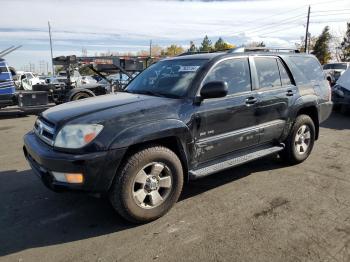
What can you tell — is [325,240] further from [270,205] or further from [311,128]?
[311,128]

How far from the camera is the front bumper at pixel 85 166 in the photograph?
3.29 meters

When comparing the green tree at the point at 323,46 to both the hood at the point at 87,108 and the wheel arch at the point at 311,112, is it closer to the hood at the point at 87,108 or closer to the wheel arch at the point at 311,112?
the wheel arch at the point at 311,112

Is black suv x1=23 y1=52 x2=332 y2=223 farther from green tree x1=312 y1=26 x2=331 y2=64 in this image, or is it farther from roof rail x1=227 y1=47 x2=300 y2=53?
green tree x1=312 y1=26 x2=331 y2=64

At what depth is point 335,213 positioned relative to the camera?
3918 millimetres

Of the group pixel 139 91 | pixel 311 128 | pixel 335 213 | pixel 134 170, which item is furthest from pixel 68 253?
pixel 311 128

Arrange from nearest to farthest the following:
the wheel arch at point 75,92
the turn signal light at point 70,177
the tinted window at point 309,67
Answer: the turn signal light at point 70,177
the tinted window at point 309,67
the wheel arch at point 75,92

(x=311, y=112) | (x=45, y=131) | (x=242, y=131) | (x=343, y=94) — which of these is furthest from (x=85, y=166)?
(x=343, y=94)

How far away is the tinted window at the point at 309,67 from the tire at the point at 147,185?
3022mm

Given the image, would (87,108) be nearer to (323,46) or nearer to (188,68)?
(188,68)

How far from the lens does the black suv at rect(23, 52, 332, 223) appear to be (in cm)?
340

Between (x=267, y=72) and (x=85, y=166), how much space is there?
3.05 m

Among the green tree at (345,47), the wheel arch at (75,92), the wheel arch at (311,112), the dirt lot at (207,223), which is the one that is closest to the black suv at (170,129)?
the wheel arch at (311,112)

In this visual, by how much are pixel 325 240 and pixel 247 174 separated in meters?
2.00

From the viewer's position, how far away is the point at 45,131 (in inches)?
151
